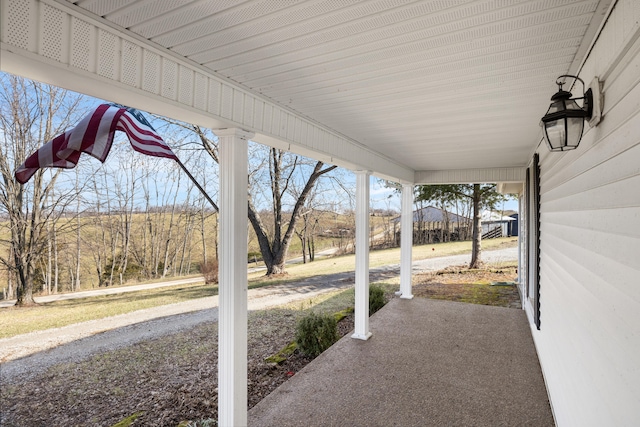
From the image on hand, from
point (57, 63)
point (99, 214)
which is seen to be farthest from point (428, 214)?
point (57, 63)

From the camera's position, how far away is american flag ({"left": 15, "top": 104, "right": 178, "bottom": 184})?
7.72 feet

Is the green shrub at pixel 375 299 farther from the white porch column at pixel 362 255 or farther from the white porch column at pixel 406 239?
the white porch column at pixel 362 255

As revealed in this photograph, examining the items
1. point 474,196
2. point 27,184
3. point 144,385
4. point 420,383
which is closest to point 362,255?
point 420,383

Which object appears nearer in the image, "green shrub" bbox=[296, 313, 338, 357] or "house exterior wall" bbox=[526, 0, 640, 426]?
"house exterior wall" bbox=[526, 0, 640, 426]

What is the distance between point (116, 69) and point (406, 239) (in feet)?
20.7

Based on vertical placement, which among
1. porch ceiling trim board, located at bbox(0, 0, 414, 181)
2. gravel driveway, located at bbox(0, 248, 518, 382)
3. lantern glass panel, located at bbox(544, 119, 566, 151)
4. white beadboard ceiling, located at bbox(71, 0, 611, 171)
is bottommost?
gravel driveway, located at bbox(0, 248, 518, 382)

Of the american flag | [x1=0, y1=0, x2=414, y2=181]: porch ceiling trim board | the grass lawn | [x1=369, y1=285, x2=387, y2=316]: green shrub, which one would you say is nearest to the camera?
[x1=0, y1=0, x2=414, y2=181]: porch ceiling trim board

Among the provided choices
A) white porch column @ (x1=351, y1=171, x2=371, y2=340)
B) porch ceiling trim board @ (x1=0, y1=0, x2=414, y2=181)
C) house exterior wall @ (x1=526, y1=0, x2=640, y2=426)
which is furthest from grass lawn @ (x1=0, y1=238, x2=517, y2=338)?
house exterior wall @ (x1=526, y1=0, x2=640, y2=426)

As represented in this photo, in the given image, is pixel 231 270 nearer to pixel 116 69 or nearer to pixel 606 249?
A: pixel 116 69

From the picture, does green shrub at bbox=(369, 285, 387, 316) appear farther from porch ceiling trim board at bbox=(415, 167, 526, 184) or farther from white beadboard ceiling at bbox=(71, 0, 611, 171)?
white beadboard ceiling at bbox=(71, 0, 611, 171)

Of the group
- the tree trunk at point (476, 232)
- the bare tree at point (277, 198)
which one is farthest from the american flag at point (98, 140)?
the tree trunk at point (476, 232)

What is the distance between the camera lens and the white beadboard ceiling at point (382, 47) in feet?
4.92

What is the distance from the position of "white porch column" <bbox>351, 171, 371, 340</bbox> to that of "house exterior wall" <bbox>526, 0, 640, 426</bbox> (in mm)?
2497

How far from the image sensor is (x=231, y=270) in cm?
244
